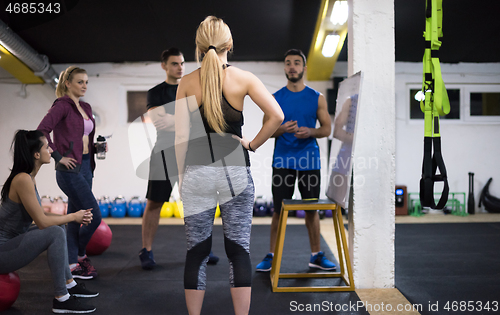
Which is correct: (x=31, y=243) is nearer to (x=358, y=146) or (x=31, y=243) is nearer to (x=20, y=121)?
(x=358, y=146)

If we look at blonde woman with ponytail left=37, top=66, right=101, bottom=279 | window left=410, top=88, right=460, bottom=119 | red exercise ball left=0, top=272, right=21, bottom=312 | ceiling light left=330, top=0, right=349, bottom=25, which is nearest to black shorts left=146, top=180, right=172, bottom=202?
blonde woman with ponytail left=37, top=66, right=101, bottom=279

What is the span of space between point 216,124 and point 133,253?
232 cm

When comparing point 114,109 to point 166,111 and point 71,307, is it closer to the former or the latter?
point 166,111

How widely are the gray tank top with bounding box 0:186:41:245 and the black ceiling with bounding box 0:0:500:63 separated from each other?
9.72ft

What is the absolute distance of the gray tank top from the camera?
1.98 metres

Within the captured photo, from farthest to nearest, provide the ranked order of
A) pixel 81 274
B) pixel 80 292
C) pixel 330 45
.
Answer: pixel 330 45
pixel 81 274
pixel 80 292

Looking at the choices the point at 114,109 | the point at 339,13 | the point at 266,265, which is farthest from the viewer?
the point at 114,109

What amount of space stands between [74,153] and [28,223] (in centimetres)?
55

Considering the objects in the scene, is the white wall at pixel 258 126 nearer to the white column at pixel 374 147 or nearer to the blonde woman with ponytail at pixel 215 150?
the white column at pixel 374 147

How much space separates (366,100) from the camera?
236cm

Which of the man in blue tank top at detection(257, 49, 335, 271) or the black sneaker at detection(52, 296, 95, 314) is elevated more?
the man in blue tank top at detection(257, 49, 335, 271)

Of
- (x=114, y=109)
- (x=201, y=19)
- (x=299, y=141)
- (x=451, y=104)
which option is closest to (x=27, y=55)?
(x=114, y=109)

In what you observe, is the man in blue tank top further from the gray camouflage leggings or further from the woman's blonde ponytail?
the woman's blonde ponytail

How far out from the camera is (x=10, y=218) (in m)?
1.99
